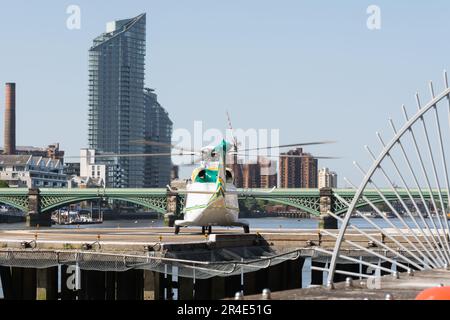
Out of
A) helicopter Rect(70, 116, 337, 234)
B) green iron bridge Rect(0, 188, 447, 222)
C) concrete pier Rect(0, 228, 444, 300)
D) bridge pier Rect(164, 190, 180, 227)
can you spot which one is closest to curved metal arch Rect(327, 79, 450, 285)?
concrete pier Rect(0, 228, 444, 300)

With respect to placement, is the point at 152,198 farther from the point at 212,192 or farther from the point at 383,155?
the point at 383,155

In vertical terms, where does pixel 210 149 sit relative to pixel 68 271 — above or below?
above

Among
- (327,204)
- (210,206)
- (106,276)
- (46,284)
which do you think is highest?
(210,206)

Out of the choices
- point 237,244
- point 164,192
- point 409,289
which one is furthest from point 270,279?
point 164,192

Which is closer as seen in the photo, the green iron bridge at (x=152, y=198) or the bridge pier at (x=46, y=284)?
the bridge pier at (x=46, y=284)

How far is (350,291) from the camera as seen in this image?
2941 centimetres

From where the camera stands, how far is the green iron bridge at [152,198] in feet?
492

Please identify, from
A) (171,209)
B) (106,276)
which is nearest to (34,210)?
(171,209)

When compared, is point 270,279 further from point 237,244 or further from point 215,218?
point 215,218

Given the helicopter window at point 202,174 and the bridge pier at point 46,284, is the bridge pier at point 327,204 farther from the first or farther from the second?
the bridge pier at point 46,284

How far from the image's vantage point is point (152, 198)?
6668 inches

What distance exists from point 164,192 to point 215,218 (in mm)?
91743

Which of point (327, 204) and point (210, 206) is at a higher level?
point (210, 206)

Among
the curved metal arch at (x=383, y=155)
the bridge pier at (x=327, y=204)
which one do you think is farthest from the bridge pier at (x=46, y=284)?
the bridge pier at (x=327, y=204)
